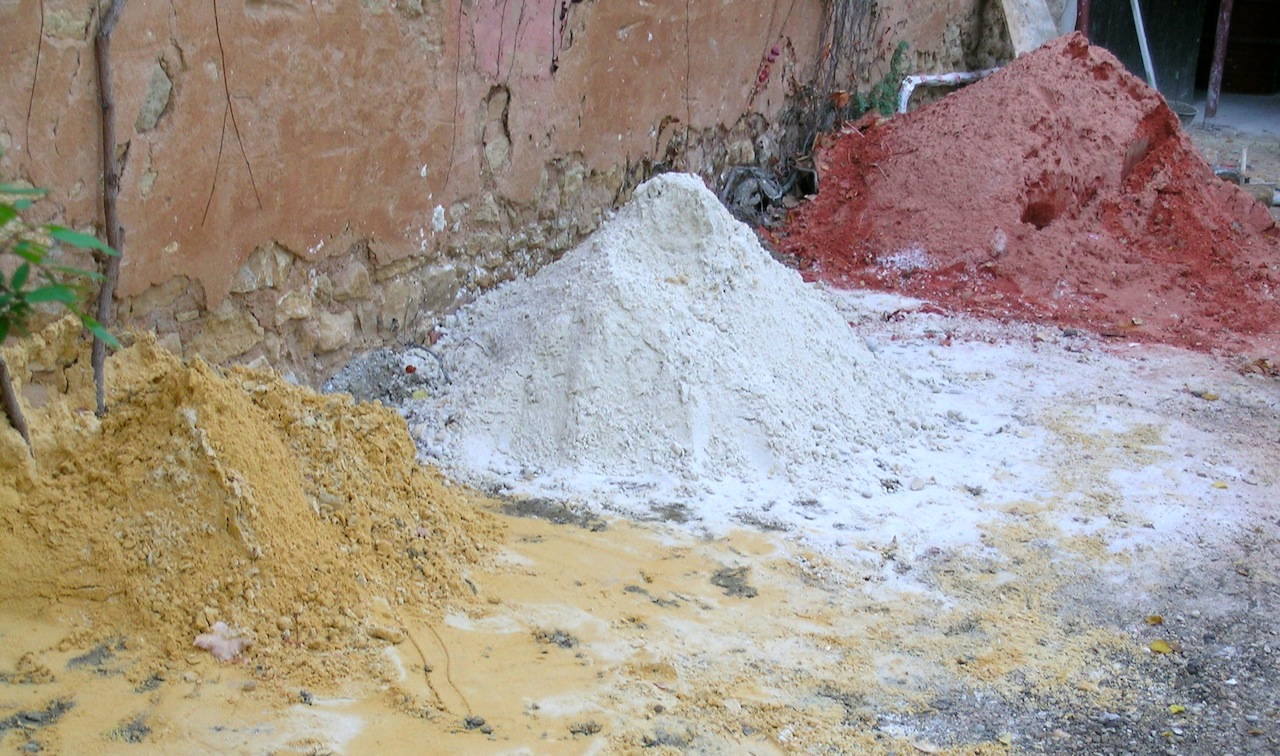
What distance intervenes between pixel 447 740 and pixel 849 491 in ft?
6.34

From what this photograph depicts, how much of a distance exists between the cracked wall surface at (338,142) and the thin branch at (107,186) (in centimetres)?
3

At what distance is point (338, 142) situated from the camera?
408 cm

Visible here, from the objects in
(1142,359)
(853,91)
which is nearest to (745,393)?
(1142,359)

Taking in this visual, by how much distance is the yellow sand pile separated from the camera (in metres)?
2.71

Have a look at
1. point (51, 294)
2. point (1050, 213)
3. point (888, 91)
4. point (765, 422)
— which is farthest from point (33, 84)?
point (888, 91)

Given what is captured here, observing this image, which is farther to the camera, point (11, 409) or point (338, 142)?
point (338, 142)

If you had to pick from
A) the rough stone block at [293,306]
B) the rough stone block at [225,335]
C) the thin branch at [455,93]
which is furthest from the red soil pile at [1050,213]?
the rough stone block at [225,335]

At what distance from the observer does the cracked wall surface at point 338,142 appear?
3160 millimetres

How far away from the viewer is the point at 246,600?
2736mm

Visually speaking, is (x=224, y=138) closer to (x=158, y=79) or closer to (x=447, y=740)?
(x=158, y=79)

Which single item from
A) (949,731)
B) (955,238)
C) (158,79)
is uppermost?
(158,79)

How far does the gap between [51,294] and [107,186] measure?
6.23 ft

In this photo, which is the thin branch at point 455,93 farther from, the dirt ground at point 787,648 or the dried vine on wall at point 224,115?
the dirt ground at point 787,648

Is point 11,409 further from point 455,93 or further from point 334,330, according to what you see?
point 455,93
